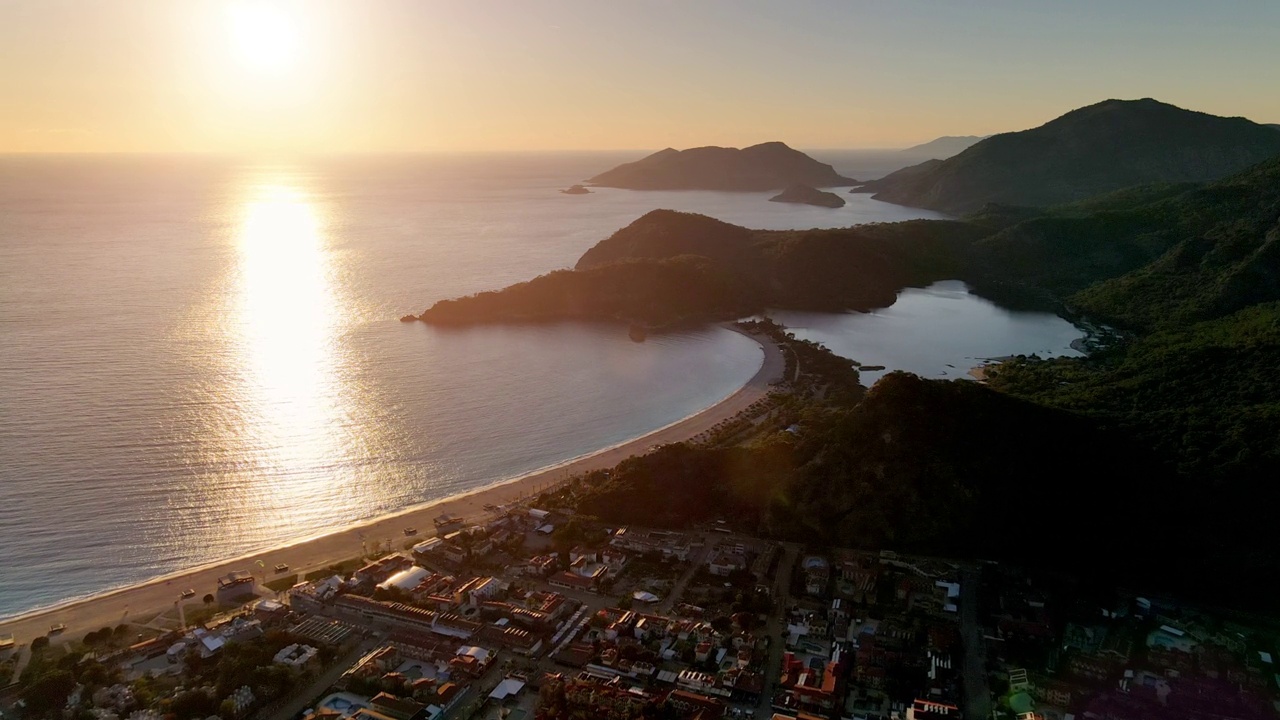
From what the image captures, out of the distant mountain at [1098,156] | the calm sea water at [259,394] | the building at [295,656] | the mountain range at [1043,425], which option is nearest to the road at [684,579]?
the mountain range at [1043,425]

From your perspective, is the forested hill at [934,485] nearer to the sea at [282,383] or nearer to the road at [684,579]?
the road at [684,579]

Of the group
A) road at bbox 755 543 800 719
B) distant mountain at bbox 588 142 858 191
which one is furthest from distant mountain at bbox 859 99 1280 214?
road at bbox 755 543 800 719

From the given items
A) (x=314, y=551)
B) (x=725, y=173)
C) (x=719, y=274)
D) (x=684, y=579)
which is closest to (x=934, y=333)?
(x=719, y=274)

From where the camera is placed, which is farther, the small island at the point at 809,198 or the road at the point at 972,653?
the small island at the point at 809,198

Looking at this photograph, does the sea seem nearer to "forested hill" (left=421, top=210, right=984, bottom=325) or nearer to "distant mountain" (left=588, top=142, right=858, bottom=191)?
"forested hill" (left=421, top=210, right=984, bottom=325)

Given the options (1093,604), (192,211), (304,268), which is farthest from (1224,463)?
(192,211)
